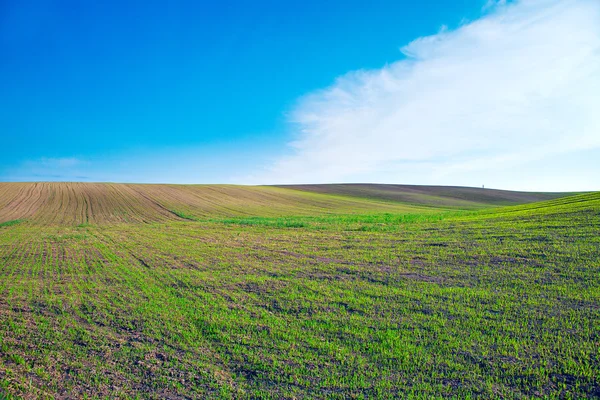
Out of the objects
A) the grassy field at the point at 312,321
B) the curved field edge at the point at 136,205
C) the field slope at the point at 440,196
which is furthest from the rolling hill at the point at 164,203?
the grassy field at the point at 312,321

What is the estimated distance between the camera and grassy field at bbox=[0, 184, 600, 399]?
18.1 feet

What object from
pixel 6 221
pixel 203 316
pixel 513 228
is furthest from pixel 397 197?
pixel 203 316

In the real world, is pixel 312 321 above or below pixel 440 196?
below

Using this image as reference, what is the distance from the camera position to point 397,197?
68.2 metres

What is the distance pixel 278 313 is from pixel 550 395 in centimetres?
543

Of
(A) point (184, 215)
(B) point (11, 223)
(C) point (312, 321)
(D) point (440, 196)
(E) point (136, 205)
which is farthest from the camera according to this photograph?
(D) point (440, 196)

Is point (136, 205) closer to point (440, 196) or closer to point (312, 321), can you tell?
point (312, 321)

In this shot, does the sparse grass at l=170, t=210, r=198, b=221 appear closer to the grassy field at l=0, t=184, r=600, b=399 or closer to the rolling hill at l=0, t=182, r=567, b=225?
the rolling hill at l=0, t=182, r=567, b=225

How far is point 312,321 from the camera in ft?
26.0

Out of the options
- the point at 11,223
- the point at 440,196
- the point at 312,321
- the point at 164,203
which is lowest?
the point at 11,223

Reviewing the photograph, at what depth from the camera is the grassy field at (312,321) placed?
5.53m

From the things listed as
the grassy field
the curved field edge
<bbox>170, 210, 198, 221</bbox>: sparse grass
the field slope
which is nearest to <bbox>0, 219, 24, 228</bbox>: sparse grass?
the curved field edge

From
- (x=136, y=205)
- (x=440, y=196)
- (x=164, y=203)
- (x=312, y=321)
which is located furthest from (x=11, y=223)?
(x=440, y=196)

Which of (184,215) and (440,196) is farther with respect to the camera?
(440,196)
